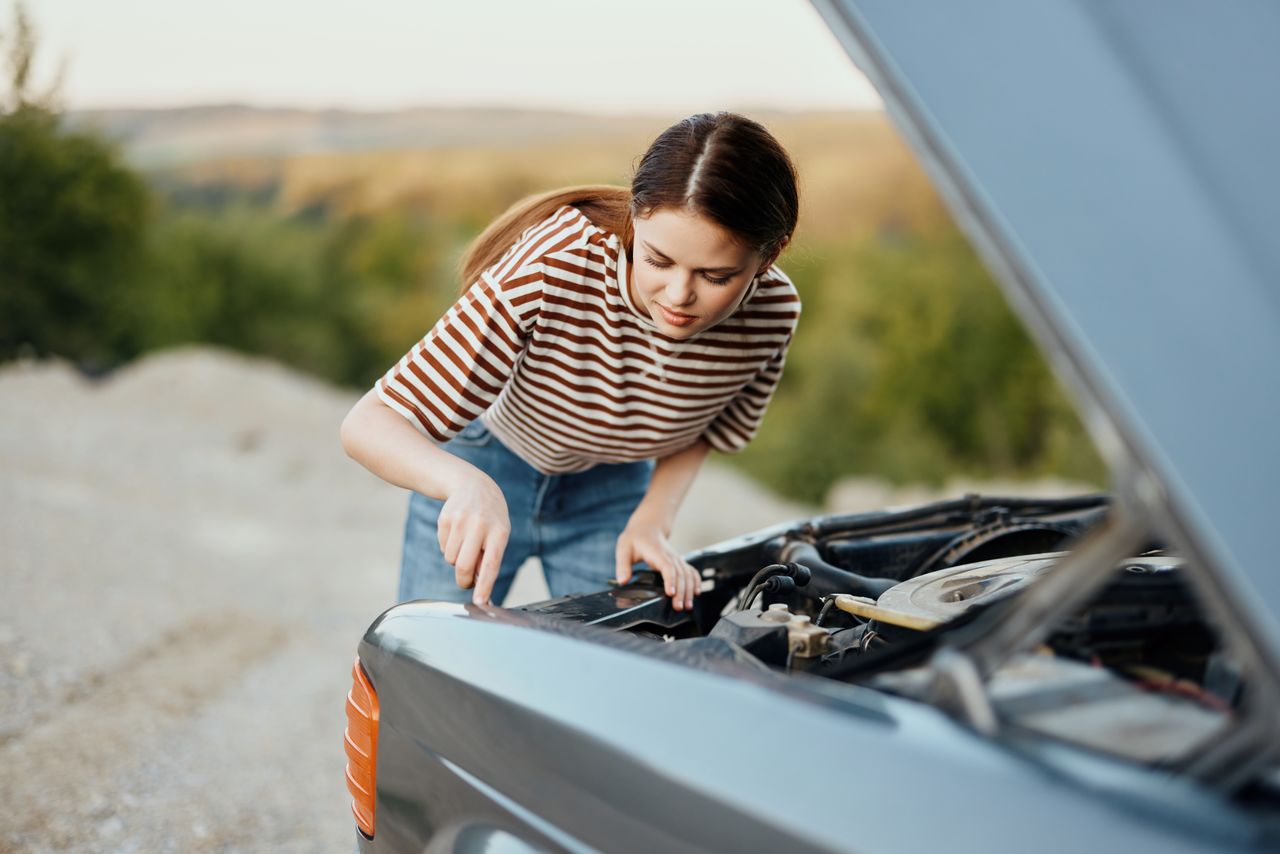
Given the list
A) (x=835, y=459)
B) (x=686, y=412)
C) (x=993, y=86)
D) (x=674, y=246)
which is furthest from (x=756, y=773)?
(x=835, y=459)

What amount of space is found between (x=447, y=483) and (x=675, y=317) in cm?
49

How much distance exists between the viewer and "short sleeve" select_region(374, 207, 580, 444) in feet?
6.64

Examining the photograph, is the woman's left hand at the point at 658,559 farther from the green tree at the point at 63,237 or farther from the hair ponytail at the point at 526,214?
the green tree at the point at 63,237

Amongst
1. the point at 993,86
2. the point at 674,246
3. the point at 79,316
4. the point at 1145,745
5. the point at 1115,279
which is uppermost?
the point at 993,86

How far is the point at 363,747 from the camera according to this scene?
1.73 m

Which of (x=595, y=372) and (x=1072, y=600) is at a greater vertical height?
(x=1072, y=600)

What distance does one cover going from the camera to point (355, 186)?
1350 centimetres

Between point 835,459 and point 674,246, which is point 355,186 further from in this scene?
point 674,246

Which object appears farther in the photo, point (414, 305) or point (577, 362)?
point (414, 305)

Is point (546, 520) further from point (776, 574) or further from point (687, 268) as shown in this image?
point (687, 268)

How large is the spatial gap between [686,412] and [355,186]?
12003 millimetres

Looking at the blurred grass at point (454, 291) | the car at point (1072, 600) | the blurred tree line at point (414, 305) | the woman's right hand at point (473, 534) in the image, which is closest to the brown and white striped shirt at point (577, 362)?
the woman's right hand at point (473, 534)

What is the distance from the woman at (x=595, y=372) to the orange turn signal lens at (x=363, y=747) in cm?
23

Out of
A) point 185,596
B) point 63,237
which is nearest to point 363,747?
point 185,596
